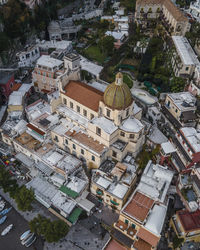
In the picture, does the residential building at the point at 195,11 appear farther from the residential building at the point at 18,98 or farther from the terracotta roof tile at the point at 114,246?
the terracotta roof tile at the point at 114,246

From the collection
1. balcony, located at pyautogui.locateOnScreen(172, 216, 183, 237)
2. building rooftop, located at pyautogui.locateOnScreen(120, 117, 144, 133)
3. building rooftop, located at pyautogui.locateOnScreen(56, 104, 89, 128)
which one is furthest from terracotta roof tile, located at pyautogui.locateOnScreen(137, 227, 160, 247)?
building rooftop, located at pyautogui.locateOnScreen(56, 104, 89, 128)

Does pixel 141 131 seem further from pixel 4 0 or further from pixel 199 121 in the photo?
pixel 4 0

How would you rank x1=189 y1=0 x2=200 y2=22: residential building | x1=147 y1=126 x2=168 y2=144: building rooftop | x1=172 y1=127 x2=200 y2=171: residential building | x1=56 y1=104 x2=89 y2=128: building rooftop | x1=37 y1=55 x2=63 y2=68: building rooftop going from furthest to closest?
x1=189 y1=0 x2=200 y2=22: residential building, x1=37 y1=55 x2=63 y2=68: building rooftop, x1=147 y1=126 x2=168 y2=144: building rooftop, x1=56 y1=104 x2=89 y2=128: building rooftop, x1=172 y1=127 x2=200 y2=171: residential building

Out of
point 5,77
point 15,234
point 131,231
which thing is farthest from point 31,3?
point 131,231

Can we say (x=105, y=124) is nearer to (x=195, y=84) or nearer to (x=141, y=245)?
(x=141, y=245)

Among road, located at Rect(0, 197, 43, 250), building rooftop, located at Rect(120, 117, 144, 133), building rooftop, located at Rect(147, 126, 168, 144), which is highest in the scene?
building rooftop, located at Rect(120, 117, 144, 133)

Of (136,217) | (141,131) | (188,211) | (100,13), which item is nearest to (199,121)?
A: (141,131)

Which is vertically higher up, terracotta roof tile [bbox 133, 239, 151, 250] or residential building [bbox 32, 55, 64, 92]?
residential building [bbox 32, 55, 64, 92]

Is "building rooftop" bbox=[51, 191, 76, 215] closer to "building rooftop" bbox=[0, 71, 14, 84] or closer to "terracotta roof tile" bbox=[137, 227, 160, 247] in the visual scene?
"terracotta roof tile" bbox=[137, 227, 160, 247]
